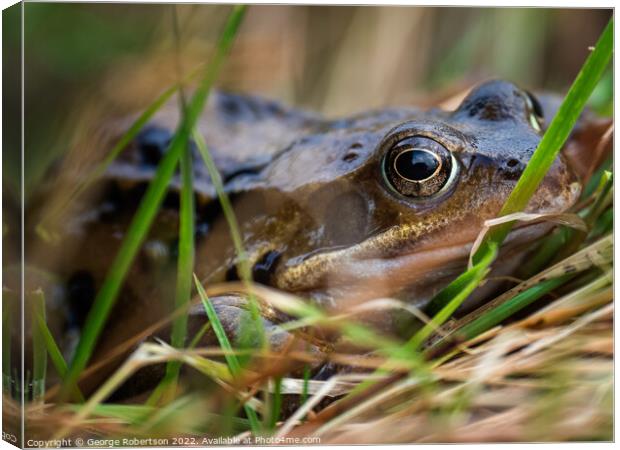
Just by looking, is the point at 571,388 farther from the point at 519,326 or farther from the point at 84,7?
the point at 84,7

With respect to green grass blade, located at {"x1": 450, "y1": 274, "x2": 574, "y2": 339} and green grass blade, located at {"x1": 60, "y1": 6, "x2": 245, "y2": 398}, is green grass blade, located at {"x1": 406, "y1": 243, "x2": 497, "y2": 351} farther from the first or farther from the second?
green grass blade, located at {"x1": 60, "y1": 6, "x2": 245, "y2": 398}

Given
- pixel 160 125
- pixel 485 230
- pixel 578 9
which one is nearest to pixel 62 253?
pixel 160 125

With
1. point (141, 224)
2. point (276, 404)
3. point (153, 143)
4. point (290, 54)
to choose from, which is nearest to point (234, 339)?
point (276, 404)

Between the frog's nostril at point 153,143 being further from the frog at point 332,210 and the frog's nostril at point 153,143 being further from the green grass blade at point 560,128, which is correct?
the green grass blade at point 560,128

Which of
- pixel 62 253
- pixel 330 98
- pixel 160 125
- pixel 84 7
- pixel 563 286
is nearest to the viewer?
pixel 563 286

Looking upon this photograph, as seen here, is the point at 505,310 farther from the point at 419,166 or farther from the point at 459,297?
the point at 419,166

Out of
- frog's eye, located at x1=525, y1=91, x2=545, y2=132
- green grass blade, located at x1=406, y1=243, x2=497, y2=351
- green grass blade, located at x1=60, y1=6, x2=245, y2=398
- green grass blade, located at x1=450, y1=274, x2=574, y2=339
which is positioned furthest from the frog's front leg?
frog's eye, located at x1=525, y1=91, x2=545, y2=132

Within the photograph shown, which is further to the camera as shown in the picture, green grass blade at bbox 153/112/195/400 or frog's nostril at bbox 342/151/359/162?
frog's nostril at bbox 342/151/359/162

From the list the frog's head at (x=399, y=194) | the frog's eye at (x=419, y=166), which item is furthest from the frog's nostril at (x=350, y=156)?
the frog's eye at (x=419, y=166)
